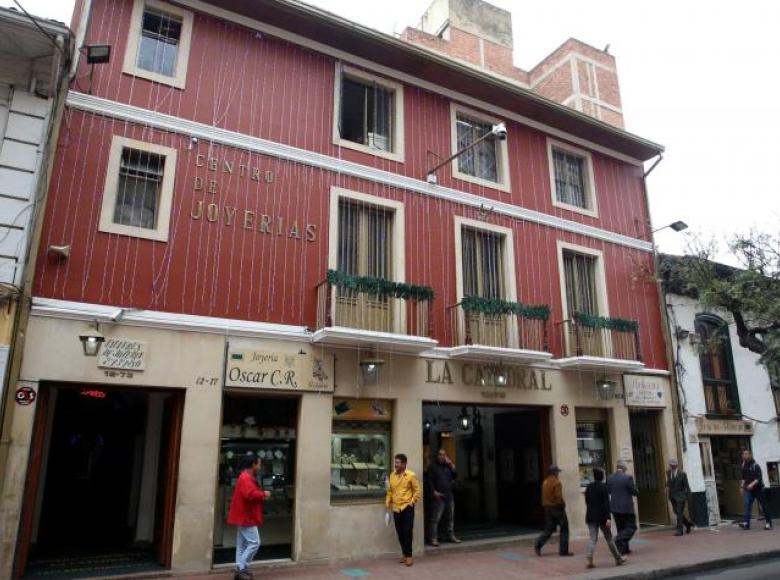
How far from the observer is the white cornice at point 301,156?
9.98 meters

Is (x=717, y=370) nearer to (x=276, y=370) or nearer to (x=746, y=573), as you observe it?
(x=746, y=573)

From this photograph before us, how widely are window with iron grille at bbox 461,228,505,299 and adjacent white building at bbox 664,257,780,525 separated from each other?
5466 millimetres

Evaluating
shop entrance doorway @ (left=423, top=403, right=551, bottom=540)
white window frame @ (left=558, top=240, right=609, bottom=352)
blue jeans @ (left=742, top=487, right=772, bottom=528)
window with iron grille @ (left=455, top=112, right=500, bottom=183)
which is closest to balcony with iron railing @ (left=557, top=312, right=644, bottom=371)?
white window frame @ (left=558, top=240, right=609, bottom=352)

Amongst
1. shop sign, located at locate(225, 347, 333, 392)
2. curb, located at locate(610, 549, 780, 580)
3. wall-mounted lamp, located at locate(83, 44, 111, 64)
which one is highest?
wall-mounted lamp, located at locate(83, 44, 111, 64)

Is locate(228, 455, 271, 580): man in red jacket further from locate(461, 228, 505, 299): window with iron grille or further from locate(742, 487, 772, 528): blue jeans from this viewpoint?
locate(742, 487, 772, 528): blue jeans

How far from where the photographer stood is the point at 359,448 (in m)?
11.1

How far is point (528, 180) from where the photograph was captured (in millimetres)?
14516

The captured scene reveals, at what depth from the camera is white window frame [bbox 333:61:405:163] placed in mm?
12102

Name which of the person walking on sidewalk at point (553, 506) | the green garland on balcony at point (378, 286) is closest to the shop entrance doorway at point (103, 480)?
the green garland on balcony at point (378, 286)

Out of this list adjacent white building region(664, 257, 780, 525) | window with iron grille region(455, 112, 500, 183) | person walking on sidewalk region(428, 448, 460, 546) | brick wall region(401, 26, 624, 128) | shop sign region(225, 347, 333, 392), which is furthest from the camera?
brick wall region(401, 26, 624, 128)

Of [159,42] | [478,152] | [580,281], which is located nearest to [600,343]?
[580,281]

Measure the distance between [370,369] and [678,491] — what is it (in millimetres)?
7755

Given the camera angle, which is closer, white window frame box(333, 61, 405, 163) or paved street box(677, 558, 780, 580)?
paved street box(677, 558, 780, 580)

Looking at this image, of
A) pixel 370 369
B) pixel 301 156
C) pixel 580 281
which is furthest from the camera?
pixel 580 281
